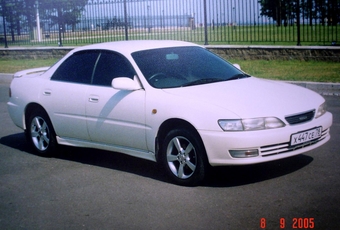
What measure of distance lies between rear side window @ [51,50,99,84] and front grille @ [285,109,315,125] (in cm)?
260

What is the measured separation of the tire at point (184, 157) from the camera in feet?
18.4

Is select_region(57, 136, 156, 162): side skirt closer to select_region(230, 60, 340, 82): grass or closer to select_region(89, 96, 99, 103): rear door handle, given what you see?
select_region(89, 96, 99, 103): rear door handle

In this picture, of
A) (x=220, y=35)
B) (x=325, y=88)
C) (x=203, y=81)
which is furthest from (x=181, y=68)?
(x=220, y=35)

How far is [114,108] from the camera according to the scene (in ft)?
21.0

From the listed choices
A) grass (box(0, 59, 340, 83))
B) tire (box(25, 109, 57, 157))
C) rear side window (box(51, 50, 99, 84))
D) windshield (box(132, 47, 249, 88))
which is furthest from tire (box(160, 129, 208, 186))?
grass (box(0, 59, 340, 83))

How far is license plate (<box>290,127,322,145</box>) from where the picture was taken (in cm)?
555

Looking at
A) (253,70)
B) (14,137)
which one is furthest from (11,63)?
(14,137)

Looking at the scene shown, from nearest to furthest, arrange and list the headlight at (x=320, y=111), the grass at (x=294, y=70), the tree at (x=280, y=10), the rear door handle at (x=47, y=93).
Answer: the headlight at (x=320, y=111)
the rear door handle at (x=47, y=93)
the grass at (x=294, y=70)
the tree at (x=280, y=10)

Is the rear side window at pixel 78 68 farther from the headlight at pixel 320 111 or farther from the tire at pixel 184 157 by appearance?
the headlight at pixel 320 111

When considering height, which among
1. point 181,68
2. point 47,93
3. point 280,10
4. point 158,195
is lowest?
point 158,195

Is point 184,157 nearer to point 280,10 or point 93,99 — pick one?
point 93,99
